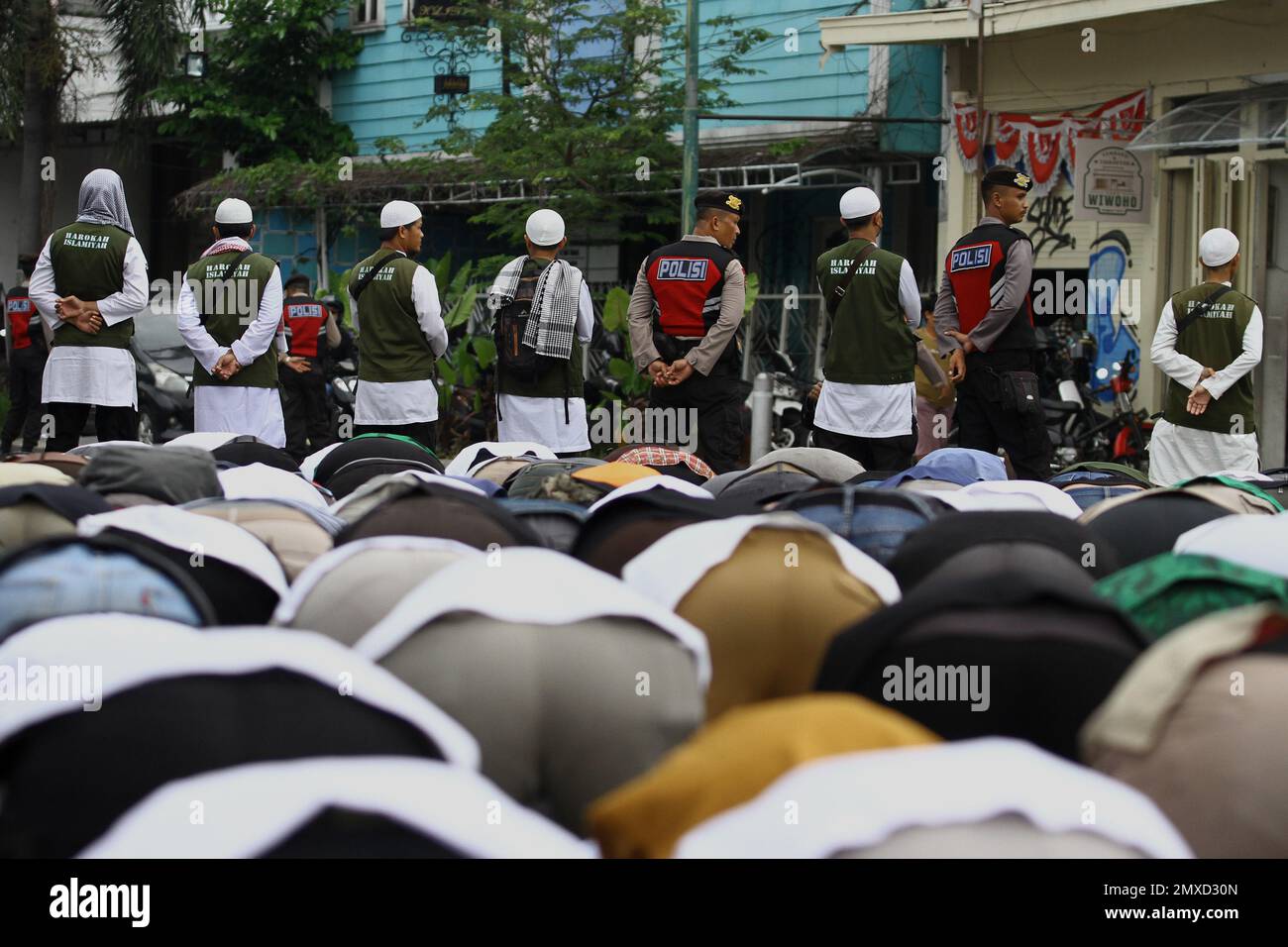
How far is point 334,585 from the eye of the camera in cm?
283

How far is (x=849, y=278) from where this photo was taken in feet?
28.1

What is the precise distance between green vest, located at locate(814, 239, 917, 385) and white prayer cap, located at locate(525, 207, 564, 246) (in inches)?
58.3

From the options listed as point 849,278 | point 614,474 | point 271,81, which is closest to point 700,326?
point 849,278

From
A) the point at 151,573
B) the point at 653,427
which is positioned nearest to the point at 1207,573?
the point at 151,573

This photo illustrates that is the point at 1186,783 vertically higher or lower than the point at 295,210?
lower

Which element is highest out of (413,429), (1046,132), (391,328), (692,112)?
A: (692,112)

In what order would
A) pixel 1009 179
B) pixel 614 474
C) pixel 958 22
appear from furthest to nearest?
pixel 958 22 → pixel 1009 179 → pixel 614 474

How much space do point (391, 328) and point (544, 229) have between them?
1.05m

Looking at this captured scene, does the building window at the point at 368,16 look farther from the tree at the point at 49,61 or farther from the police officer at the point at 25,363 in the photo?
the police officer at the point at 25,363

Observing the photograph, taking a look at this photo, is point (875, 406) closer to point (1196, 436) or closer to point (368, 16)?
point (1196, 436)

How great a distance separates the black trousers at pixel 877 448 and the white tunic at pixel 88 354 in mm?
3762

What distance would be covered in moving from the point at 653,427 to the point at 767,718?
274 inches
